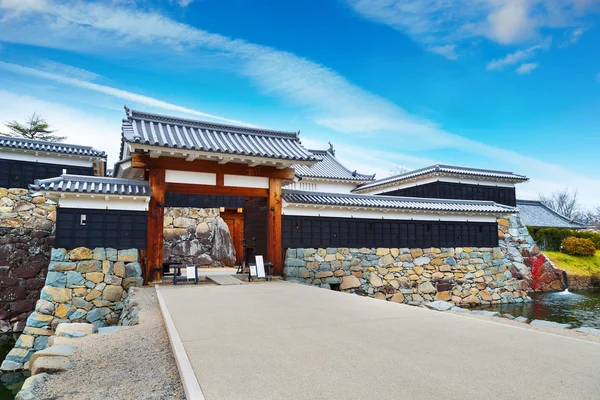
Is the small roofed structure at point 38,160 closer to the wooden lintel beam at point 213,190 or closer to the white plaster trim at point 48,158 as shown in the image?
the white plaster trim at point 48,158

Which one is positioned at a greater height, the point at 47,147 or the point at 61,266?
the point at 47,147

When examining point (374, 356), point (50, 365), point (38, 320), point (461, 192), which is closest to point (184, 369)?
point (50, 365)

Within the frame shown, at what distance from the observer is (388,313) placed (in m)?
6.81

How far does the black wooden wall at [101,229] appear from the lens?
10070 mm

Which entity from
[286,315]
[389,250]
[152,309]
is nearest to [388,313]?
[286,315]

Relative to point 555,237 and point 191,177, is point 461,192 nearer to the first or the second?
point 555,237

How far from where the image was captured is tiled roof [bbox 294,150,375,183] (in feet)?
82.6

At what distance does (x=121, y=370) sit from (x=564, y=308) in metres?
15.8

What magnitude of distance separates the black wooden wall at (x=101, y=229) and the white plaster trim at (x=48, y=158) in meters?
6.48

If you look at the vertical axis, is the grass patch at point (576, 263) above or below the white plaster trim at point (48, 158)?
below

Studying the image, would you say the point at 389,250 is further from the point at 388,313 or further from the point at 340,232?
the point at 388,313

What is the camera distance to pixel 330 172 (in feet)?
86.1

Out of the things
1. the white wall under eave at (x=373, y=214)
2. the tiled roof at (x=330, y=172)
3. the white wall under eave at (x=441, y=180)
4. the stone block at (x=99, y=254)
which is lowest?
the stone block at (x=99, y=254)

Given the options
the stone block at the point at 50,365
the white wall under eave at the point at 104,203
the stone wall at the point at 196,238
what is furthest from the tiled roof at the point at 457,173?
the stone block at the point at 50,365
